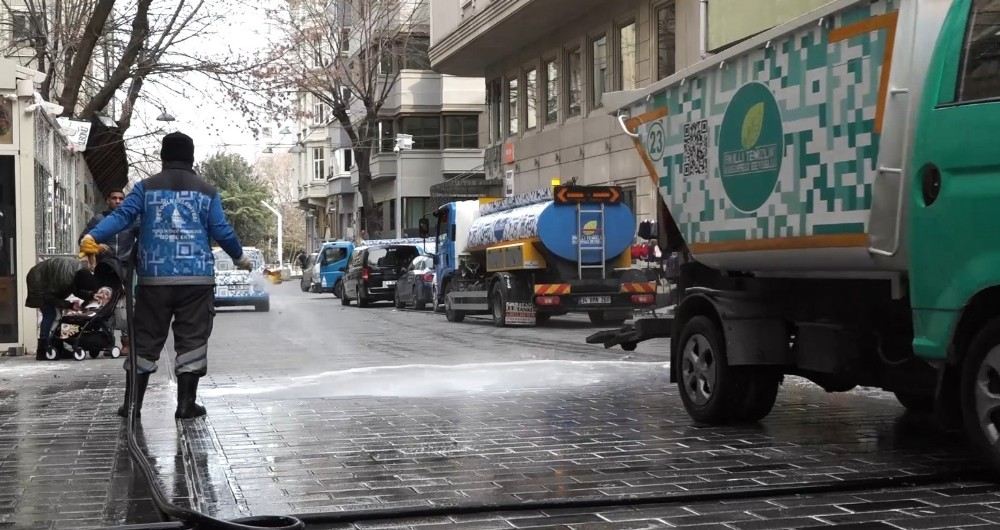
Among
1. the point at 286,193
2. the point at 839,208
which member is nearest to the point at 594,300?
the point at 839,208

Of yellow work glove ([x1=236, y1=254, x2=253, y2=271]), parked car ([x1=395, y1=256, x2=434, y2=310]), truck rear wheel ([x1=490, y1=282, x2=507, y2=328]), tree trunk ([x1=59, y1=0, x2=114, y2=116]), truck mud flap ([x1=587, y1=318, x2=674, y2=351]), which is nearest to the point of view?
yellow work glove ([x1=236, y1=254, x2=253, y2=271])

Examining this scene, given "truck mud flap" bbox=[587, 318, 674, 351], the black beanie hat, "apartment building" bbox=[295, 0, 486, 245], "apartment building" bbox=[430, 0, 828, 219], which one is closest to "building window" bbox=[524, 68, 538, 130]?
"apartment building" bbox=[430, 0, 828, 219]

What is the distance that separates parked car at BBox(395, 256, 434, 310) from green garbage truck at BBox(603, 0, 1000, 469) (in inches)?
946

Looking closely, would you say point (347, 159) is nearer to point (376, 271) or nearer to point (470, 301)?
point (376, 271)

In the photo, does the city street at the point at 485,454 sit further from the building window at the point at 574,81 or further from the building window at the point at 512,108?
the building window at the point at 512,108

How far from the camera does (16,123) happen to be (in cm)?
1653

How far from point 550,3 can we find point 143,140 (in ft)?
32.8

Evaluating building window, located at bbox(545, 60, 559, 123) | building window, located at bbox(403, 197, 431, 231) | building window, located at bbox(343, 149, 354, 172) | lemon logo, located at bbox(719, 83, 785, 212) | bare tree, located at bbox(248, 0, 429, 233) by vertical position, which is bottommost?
lemon logo, located at bbox(719, 83, 785, 212)

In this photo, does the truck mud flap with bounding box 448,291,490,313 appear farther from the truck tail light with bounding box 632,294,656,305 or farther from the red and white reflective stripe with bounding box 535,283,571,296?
the truck tail light with bounding box 632,294,656,305

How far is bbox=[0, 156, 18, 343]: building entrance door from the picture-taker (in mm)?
16703

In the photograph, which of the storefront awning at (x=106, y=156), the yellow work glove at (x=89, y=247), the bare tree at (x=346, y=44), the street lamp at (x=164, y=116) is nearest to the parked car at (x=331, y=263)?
the bare tree at (x=346, y=44)

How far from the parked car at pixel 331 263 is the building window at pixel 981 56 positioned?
4318 centimetres

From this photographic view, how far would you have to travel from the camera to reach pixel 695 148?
29.6ft

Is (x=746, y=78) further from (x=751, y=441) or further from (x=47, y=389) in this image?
(x=47, y=389)
